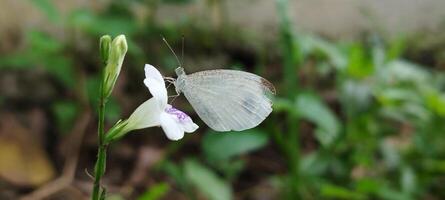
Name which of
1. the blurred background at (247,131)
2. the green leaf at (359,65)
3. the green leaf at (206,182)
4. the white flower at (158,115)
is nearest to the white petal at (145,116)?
the white flower at (158,115)

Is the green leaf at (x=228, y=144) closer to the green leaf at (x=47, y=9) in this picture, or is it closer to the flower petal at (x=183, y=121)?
the green leaf at (x=47, y=9)

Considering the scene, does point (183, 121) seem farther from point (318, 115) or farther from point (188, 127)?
point (318, 115)

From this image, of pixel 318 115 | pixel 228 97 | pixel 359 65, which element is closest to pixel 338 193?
pixel 318 115

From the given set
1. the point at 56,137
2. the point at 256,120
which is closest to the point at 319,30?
the point at 56,137

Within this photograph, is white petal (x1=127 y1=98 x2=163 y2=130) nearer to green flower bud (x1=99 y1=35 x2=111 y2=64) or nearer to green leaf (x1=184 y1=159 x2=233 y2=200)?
green flower bud (x1=99 y1=35 x2=111 y2=64)

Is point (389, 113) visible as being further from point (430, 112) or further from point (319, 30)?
point (319, 30)

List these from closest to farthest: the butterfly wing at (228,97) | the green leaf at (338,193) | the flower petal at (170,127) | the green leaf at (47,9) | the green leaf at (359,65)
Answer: the flower petal at (170,127) → the butterfly wing at (228,97) → the green leaf at (338,193) → the green leaf at (359,65) → the green leaf at (47,9)
